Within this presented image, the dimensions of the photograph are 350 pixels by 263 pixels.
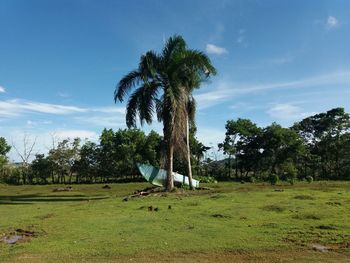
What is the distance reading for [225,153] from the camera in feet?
169

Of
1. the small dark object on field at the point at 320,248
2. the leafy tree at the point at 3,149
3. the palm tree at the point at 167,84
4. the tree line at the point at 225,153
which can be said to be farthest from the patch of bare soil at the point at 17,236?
the leafy tree at the point at 3,149

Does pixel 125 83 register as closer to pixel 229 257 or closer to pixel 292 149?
pixel 229 257

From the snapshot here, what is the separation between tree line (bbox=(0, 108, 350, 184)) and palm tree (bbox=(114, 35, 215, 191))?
23.1m

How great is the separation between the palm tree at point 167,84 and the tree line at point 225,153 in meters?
23.1

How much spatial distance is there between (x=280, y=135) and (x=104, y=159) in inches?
822

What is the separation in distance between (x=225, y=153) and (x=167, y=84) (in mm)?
30585

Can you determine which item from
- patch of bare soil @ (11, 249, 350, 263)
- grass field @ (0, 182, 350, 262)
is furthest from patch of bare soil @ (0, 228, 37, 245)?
patch of bare soil @ (11, 249, 350, 263)

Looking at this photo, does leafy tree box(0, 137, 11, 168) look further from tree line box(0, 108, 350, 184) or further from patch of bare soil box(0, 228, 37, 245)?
patch of bare soil box(0, 228, 37, 245)

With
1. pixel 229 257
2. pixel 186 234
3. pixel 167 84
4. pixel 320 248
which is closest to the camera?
pixel 229 257

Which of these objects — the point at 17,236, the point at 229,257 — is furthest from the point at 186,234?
the point at 17,236

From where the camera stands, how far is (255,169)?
51188mm

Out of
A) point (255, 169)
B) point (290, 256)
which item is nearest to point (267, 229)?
point (290, 256)

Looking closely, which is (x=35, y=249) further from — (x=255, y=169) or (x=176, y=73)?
(x=255, y=169)

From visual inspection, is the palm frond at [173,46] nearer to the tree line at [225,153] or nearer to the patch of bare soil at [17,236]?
the patch of bare soil at [17,236]
